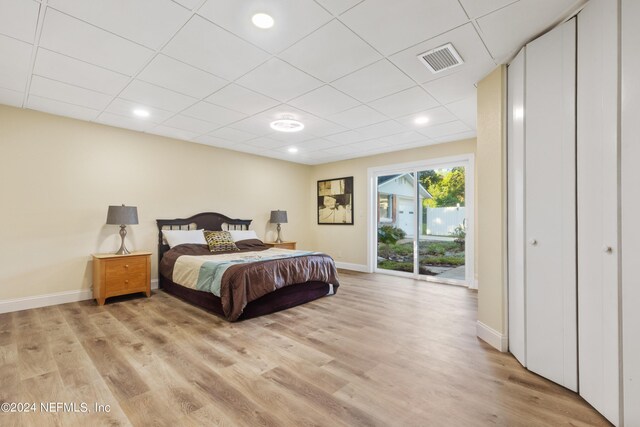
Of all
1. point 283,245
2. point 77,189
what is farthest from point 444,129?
point 77,189

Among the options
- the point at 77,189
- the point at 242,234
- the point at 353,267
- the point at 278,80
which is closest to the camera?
the point at 278,80

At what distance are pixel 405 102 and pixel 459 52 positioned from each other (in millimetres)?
1021

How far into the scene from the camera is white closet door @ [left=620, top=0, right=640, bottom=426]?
5.00 ft

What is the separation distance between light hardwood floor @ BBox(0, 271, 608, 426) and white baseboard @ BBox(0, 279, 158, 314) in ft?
0.69

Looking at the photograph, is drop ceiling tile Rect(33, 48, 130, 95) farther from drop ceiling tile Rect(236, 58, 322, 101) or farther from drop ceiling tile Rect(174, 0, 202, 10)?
drop ceiling tile Rect(174, 0, 202, 10)

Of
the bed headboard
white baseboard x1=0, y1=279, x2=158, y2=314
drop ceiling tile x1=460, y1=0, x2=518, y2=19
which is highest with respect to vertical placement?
drop ceiling tile x1=460, y1=0, x2=518, y2=19

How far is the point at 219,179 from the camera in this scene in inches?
223

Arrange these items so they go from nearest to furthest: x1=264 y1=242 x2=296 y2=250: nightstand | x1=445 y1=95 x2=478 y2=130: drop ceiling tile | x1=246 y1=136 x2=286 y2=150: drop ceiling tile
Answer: x1=445 y1=95 x2=478 y2=130: drop ceiling tile < x1=246 y1=136 x2=286 y2=150: drop ceiling tile < x1=264 y1=242 x2=296 y2=250: nightstand

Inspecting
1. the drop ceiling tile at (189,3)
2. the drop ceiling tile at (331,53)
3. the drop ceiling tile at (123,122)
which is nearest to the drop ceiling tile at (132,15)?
the drop ceiling tile at (189,3)

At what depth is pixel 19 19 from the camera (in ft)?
6.73

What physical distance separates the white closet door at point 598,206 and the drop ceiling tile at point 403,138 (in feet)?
9.36

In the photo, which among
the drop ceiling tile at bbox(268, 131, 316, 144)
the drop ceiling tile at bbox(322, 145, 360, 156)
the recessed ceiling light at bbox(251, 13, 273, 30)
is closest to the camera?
the recessed ceiling light at bbox(251, 13, 273, 30)

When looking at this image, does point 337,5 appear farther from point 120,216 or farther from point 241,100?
point 120,216

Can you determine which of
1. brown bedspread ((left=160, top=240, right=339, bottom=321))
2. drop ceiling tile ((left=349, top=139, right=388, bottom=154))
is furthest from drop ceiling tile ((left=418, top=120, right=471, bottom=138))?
brown bedspread ((left=160, top=240, right=339, bottom=321))
